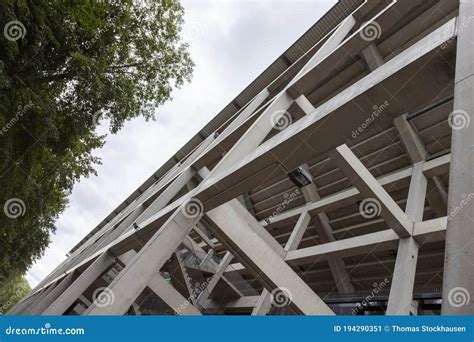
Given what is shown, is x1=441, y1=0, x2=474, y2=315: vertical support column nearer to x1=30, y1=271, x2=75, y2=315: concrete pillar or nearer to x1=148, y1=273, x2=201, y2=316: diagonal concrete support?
x1=148, y1=273, x2=201, y2=316: diagonal concrete support

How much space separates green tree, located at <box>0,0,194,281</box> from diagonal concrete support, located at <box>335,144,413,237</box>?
5.27m

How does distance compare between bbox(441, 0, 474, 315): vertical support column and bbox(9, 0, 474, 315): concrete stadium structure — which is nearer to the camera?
bbox(441, 0, 474, 315): vertical support column

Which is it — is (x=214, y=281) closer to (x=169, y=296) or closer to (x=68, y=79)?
(x=169, y=296)

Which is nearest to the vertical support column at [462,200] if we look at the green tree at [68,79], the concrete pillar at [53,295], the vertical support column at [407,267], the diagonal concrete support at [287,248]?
the vertical support column at [407,267]

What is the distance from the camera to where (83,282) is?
794cm

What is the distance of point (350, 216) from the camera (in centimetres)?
948

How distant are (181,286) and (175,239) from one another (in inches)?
212

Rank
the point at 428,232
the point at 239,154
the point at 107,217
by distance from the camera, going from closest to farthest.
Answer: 1. the point at 239,154
2. the point at 428,232
3. the point at 107,217

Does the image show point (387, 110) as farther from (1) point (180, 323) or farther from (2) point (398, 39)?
(2) point (398, 39)

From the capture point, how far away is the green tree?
19.2 ft

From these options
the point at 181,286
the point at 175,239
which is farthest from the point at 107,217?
the point at 175,239

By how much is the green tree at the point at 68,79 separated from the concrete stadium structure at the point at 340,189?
2.53m

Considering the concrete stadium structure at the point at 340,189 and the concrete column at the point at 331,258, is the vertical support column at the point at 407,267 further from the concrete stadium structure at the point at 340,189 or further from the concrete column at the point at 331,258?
the concrete column at the point at 331,258

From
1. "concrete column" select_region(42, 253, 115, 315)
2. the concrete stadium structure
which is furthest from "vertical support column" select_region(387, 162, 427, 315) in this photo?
"concrete column" select_region(42, 253, 115, 315)
